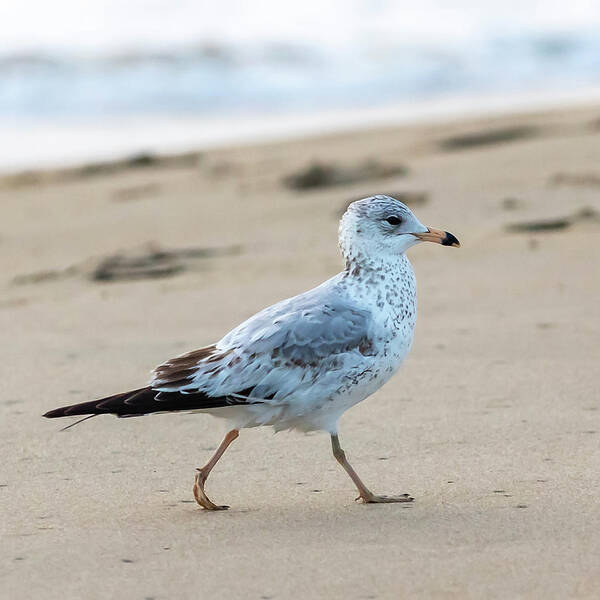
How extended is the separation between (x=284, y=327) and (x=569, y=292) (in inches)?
111

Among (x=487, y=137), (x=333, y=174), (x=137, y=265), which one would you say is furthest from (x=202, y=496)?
(x=487, y=137)

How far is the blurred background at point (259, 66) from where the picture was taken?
658 inches

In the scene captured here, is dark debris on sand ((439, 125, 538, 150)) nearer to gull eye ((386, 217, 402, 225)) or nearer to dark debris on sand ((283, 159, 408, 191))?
dark debris on sand ((283, 159, 408, 191))

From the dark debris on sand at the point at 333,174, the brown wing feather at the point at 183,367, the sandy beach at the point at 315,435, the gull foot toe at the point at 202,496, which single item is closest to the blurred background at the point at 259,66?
the dark debris on sand at the point at 333,174

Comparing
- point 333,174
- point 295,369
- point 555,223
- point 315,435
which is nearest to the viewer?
point 295,369

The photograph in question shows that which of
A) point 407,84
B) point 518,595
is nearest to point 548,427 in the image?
point 518,595

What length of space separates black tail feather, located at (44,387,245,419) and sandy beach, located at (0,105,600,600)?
322 millimetres

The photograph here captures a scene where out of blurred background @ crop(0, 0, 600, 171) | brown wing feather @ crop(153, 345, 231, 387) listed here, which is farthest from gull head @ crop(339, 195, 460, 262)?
blurred background @ crop(0, 0, 600, 171)

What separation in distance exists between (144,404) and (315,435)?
1.02 meters

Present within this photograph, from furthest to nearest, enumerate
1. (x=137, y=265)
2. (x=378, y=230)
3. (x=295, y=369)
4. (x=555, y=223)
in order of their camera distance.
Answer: (x=137, y=265) < (x=555, y=223) < (x=378, y=230) < (x=295, y=369)

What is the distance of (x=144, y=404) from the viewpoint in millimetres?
3590

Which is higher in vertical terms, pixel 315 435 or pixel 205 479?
pixel 205 479

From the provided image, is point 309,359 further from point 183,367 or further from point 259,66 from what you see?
point 259,66

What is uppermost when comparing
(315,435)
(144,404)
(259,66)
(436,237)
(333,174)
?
(436,237)
